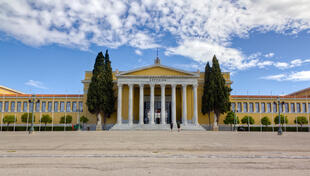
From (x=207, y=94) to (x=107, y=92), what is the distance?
2034 centimetres

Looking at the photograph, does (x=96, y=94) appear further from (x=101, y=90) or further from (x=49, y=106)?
(x=49, y=106)

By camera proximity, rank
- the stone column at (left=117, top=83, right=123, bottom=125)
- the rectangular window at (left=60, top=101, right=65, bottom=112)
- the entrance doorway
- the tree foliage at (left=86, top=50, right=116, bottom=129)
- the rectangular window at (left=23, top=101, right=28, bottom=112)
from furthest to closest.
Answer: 1. the rectangular window at (left=60, top=101, right=65, bottom=112)
2. the rectangular window at (left=23, top=101, right=28, bottom=112)
3. the entrance doorway
4. the stone column at (left=117, top=83, right=123, bottom=125)
5. the tree foliage at (left=86, top=50, right=116, bottom=129)

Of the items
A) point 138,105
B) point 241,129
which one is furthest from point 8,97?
point 241,129

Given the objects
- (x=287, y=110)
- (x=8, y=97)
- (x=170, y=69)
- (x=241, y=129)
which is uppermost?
(x=170, y=69)

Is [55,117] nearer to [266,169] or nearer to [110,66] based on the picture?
[110,66]

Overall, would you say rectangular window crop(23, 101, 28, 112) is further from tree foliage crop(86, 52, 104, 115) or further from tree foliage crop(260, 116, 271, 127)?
tree foliage crop(260, 116, 271, 127)

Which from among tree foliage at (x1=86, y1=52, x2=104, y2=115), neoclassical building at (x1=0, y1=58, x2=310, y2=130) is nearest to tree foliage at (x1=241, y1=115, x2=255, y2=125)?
neoclassical building at (x1=0, y1=58, x2=310, y2=130)

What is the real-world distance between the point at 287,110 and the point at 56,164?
182 ft

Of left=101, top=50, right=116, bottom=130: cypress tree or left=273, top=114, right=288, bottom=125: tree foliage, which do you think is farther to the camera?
left=273, top=114, right=288, bottom=125: tree foliage

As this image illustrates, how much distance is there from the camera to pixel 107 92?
44.5m

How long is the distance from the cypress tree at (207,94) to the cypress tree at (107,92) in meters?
19.1

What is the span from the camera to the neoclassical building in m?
44.9

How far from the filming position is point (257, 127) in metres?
47.8

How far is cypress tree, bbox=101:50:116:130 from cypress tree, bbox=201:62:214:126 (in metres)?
19.1
